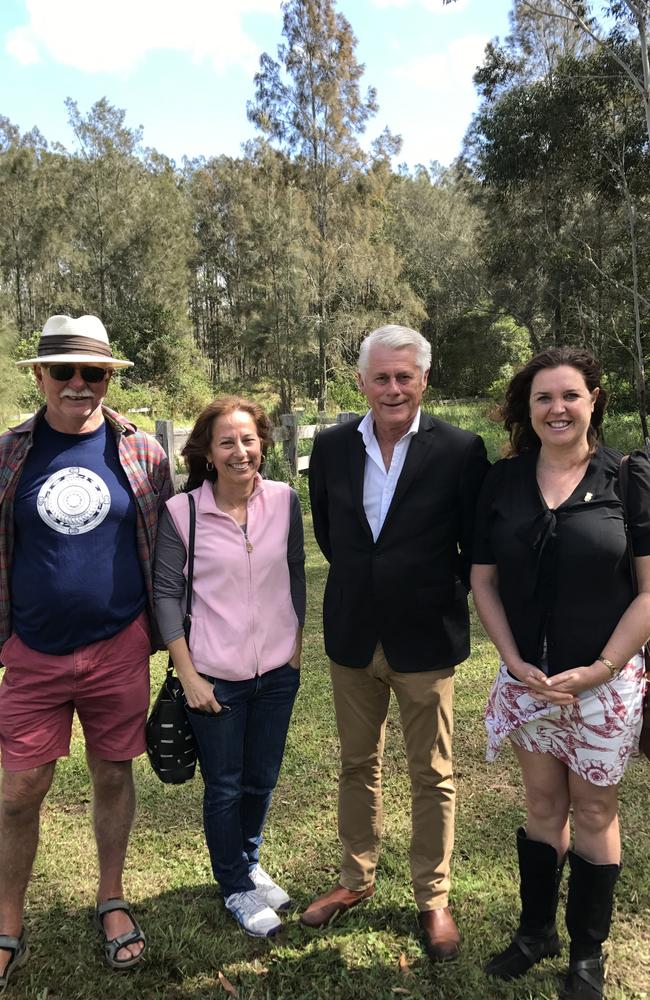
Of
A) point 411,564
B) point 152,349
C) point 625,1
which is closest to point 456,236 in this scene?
point 152,349

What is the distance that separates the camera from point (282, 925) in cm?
253

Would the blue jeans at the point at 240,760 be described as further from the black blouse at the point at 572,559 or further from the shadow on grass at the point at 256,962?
the black blouse at the point at 572,559

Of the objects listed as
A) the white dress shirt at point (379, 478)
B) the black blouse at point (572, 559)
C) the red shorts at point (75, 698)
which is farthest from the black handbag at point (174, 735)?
the black blouse at point (572, 559)

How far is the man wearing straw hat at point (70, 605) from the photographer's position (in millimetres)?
2287

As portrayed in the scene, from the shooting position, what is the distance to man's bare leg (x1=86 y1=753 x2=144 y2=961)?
2.46 meters

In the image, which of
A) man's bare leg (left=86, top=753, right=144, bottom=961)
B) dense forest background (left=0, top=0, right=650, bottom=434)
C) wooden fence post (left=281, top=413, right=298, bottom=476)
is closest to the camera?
man's bare leg (left=86, top=753, right=144, bottom=961)

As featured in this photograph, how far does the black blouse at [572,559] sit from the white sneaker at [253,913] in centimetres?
139

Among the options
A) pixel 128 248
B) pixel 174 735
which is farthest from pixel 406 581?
pixel 128 248

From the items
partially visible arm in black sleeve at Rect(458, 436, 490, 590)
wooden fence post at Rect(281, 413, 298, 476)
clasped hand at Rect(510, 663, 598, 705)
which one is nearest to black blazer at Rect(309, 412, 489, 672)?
partially visible arm in black sleeve at Rect(458, 436, 490, 590)

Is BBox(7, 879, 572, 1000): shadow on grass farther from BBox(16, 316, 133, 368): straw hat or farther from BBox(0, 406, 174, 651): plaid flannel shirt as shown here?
BBox(16, 316, 133, 368): straw hat

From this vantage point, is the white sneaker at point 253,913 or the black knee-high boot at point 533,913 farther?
the white sneaker at point 253,913

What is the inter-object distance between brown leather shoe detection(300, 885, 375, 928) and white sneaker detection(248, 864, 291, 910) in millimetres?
103

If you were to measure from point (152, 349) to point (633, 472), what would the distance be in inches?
1137

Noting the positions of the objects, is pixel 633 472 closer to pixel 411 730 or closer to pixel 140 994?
pixel 411 730
